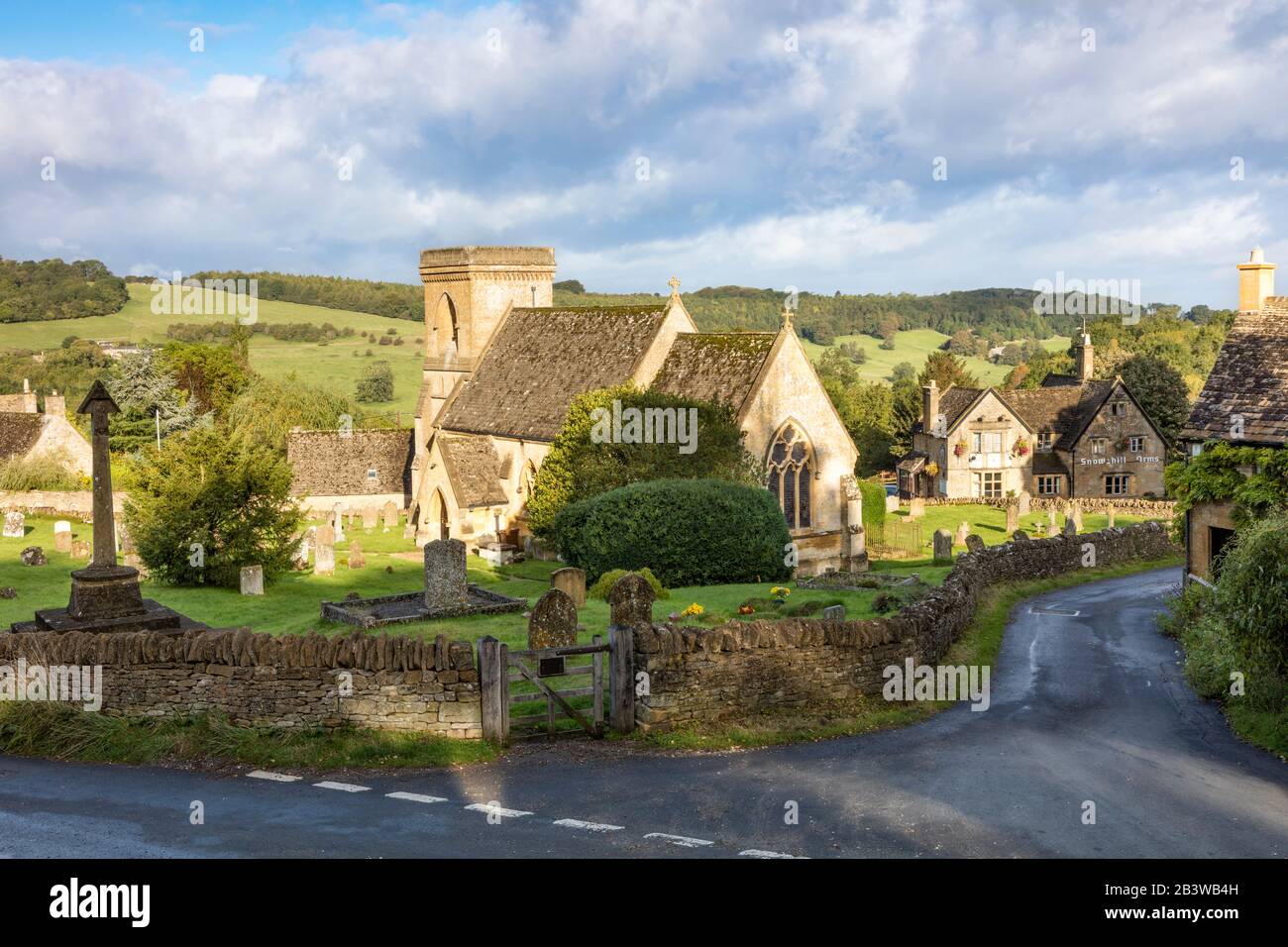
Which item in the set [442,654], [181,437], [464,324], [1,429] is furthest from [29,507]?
[442,654]

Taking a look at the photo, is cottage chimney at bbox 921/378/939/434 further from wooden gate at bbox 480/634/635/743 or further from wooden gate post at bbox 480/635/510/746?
wooden gate post at bbox 480/635/510/746

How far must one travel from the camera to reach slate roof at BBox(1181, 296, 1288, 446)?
82.3 feet

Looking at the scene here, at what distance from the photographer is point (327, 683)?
55.3 ft

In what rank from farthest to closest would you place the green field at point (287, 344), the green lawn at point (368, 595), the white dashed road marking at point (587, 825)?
the green field at point (287, 344) < the green lawn at point (368, 595) < the white dashed road marking at point (587, 825)

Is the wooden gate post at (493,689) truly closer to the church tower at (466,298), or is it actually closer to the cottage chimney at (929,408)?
the church tower at (466,298)

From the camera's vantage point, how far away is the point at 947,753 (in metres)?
17.0

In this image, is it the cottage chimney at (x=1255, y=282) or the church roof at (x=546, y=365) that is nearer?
the cottage chimney at (x=1255, y=282)

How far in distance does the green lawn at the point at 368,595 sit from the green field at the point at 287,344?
76785 millimetres

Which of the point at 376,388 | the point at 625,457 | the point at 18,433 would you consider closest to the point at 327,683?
the point at 625,457

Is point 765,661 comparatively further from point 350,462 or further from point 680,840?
point 350,462

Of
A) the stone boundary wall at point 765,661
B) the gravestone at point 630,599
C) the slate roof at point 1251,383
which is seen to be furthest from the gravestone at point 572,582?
the slate roof at point 1251,383
